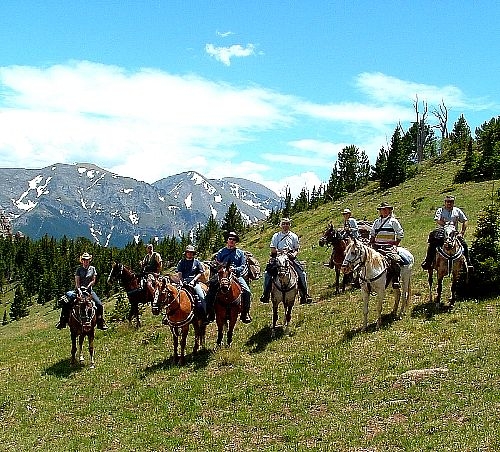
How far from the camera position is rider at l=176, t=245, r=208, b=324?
17062mm

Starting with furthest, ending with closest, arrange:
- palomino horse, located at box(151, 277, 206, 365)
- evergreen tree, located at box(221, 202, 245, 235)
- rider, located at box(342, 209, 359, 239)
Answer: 1. evergreen tree, located at box(221, 202, 245, 235)
2. rider, located at box(342, 209, 359, 239)
3. palomino horse, located at box(151, 277, 206, 365)

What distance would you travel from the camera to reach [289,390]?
1320cm

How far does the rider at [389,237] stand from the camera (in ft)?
57.6

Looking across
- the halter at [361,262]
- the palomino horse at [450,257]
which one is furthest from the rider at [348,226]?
the halter at [361,262]

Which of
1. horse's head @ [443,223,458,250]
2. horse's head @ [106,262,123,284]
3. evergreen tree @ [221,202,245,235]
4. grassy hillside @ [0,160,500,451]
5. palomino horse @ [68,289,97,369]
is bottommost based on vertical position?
grassy hillside @ [0,160,500,451]

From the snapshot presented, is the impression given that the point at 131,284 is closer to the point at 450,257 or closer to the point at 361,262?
the point at 361,262

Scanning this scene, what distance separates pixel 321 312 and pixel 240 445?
33.7 feet

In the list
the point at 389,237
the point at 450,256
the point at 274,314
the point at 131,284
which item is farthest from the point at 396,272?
the point at 131,284

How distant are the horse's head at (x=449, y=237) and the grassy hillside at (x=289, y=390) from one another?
2.13m

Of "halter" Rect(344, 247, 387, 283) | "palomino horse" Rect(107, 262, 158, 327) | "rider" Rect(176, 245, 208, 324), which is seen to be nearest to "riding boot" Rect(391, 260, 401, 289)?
"halter" Rect(344, 247, 387, 283)

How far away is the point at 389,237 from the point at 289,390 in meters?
7.16

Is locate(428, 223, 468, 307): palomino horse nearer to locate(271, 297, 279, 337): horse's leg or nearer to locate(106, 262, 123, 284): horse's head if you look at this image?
locate(271, 297, 279, 337): horse's leg

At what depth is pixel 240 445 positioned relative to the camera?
10.8 m

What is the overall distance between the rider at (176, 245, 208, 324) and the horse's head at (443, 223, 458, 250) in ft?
27.0
